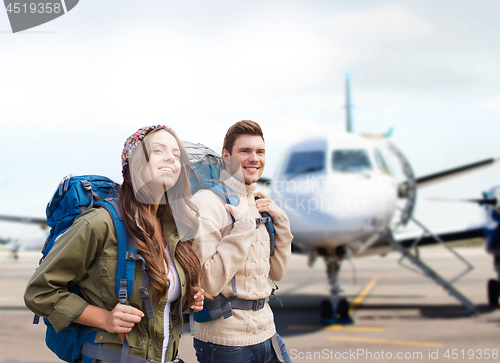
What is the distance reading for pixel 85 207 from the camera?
55.7 inches

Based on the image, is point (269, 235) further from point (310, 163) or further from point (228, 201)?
point (310, 163)

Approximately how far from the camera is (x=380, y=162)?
23.0 ft

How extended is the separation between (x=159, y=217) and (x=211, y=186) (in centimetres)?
34

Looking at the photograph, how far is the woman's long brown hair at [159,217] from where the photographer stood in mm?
1347

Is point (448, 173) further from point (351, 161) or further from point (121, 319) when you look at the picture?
point (121, 319)

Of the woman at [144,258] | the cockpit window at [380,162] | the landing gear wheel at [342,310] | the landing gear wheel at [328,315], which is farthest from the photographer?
the landing gear wheel at [342,310]

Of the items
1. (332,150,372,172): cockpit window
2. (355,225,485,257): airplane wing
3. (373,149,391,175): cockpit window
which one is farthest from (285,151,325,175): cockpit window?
(355,225,485,257): airplane wing

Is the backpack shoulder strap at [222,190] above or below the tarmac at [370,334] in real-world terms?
above

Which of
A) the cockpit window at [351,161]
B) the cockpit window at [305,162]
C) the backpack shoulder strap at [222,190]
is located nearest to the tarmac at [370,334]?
the cockpit window at [351,161]

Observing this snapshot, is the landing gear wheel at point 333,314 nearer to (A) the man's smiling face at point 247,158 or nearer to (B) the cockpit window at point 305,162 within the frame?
(B) the cockpit window at point 305,162

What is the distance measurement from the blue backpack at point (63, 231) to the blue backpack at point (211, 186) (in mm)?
402

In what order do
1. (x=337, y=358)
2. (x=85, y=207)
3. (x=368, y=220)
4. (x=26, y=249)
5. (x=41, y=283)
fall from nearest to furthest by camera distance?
1. (x=41, y=283)
2. (x=85, y=207)
3. (x=26, y=249)
4. (x=337, y=358)
5. (x=368, y=220)

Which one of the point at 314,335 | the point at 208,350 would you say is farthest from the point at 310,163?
the point at 208,350

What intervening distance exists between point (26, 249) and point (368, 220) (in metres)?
4.70
